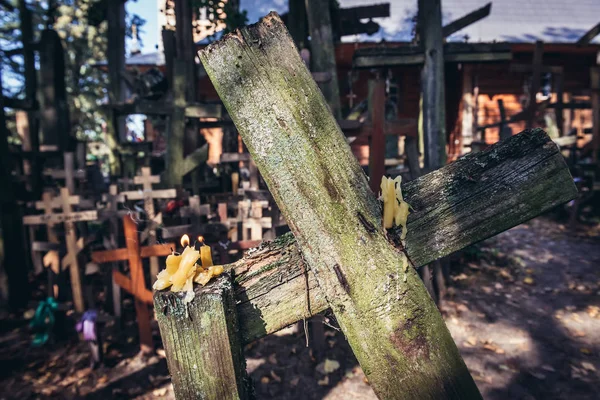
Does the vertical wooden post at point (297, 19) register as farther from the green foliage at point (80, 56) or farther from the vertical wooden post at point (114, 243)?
the green foliage at point (80, 56)

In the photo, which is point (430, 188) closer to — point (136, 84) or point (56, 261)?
point (56, 261)

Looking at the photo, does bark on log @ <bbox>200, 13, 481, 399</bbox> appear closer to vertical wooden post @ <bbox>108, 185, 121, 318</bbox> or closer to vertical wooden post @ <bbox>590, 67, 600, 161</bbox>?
vertical wooden post @ <bbox>108, 185, 121, 318</bbox>

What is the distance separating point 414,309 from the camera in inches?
34.8

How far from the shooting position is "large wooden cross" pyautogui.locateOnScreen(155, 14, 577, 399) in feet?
2.88

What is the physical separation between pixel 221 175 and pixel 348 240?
22.8 ft

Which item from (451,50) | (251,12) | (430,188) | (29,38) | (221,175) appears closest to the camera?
(430,188)

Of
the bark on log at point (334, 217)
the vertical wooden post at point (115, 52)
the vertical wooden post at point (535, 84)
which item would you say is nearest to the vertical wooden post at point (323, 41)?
the bark on log at point (334, 217)

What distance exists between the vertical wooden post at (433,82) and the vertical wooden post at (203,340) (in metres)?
4.11

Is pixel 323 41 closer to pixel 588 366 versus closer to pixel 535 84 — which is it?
pixel 588 366

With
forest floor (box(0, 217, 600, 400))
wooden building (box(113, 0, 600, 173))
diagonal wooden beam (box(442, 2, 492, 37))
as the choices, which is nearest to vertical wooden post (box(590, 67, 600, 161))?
wooden building (box(113, 0, 600, 173))

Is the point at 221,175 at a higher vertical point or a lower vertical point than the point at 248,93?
lower

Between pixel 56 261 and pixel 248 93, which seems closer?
pixel 248 93

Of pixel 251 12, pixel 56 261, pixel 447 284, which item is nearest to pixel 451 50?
pixel 447 284

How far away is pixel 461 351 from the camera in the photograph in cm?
387
